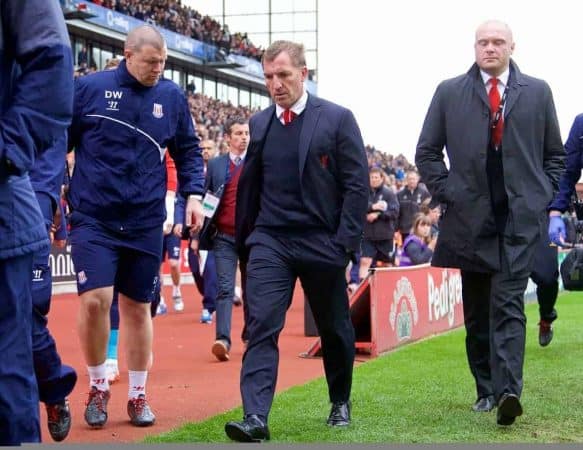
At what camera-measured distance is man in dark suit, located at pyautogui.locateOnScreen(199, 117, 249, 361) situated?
10.1m

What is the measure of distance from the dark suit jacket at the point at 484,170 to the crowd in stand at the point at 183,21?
115 ft

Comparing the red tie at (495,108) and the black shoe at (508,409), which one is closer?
the black shoe at (508,409)

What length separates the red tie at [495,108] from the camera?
6477 mm

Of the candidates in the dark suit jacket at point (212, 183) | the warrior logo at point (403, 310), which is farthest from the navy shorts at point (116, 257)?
the warrior logo at point (403, 310)

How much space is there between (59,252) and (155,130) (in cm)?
1211

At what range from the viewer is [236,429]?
5.59m

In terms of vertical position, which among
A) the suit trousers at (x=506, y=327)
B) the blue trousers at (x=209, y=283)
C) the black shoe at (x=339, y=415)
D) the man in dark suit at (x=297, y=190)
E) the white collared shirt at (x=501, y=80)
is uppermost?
the white collared shirt at (x=501, y=80)

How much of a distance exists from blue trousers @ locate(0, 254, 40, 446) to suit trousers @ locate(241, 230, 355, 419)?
235 centimetres

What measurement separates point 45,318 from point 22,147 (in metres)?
2.68

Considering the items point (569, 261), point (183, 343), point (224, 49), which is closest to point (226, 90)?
point (224, 49)

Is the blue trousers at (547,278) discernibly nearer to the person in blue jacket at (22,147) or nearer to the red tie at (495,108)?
the red tie at (495,108)

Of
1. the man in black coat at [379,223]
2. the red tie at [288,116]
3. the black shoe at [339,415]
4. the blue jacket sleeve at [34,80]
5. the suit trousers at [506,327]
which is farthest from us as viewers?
the man in black coat at [379,223]

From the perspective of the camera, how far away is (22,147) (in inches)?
129

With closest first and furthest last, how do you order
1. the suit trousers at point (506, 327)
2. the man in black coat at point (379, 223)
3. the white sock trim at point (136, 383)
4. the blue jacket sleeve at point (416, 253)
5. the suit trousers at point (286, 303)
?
the suit trousers at point (286, 303) < the suit trousers at point (506, 327) < the white sock trim at point (136, 383) < the blue jacket sleeve at point (416, 253) < the man in black coat at point (379, 223)
